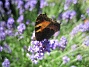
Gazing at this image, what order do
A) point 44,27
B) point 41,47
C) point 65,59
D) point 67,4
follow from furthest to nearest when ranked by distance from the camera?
1. point 67,4
2. point 65,59
3. point 41,47
4. point 44,27

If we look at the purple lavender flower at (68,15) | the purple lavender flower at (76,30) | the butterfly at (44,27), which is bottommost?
the butterfly at (44,27)

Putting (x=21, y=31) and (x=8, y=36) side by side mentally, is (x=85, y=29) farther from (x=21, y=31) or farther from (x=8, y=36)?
(x=8, y=36)

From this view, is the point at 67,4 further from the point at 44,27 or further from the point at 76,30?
the point at 44,27

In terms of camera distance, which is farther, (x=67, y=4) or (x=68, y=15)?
(x=67, y=4)

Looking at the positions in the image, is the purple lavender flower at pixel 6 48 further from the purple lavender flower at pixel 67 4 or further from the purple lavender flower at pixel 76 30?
the purple lavender flower at pixel 67 4

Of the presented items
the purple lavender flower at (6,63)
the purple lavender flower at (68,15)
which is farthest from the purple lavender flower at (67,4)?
the purple lavender flower at (6,63)

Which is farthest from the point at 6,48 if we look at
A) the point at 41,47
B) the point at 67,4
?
the point at 67,4

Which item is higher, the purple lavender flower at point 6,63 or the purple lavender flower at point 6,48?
the purple lavender flower at point 6,48

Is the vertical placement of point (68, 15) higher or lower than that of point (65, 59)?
higher
